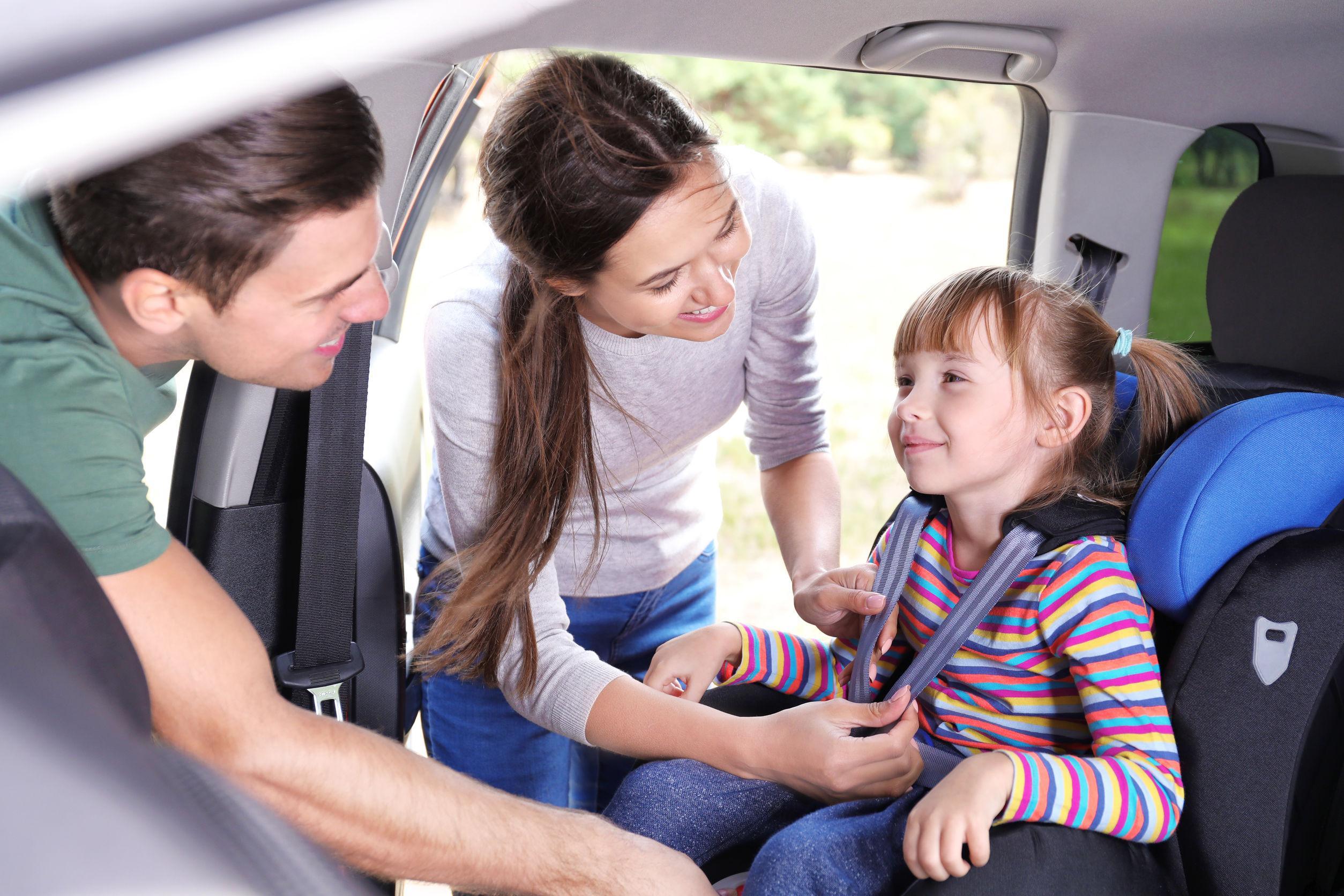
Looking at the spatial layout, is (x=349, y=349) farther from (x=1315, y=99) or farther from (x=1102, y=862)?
(x=1315, y=99)

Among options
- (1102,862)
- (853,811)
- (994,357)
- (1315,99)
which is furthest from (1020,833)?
(1315,99)

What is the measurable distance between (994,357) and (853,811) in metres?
0.64

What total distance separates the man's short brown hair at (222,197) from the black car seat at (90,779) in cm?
20

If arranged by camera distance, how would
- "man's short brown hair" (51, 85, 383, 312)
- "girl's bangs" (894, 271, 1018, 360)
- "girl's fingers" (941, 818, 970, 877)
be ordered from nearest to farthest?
"man's short brown hair" (51, 85, 383, 312) < "girl's fingers" (941, 818, 970, 877) < "girl's bangs" (894, 271, 1018, 360)

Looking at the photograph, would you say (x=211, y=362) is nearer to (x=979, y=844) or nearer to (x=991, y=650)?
(x=979, y=844)

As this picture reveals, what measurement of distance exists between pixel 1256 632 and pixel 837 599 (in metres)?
0.54

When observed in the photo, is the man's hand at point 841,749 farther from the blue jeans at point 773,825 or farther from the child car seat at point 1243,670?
the child car seat at point 1243,670

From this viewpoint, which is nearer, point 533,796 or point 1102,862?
point 1102,862

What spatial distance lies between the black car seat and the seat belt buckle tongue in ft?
1.84

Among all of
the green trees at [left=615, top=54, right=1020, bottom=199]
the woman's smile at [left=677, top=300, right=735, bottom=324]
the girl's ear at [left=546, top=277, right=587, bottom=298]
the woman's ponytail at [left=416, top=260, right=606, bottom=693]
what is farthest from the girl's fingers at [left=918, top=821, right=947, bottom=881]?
the green trees at [left=615, top=54, right=1020, bottom=199]

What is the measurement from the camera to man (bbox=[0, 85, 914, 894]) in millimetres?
760

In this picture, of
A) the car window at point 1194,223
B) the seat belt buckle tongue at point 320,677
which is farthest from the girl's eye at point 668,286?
the car window at point 1194,223

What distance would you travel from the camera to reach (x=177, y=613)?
86 centimetres

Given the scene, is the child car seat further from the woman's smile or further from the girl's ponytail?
the woman's smile
